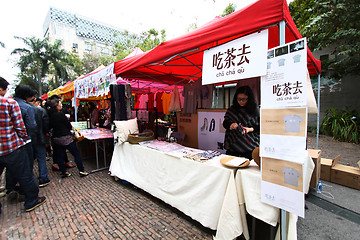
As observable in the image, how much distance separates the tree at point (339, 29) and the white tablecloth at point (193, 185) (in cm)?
720

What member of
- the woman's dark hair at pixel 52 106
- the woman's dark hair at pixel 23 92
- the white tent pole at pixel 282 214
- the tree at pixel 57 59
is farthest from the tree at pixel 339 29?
the tree at pixel 57 59

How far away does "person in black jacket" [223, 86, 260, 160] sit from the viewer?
8.04 ft

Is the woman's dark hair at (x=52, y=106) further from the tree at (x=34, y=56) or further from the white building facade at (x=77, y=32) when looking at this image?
the white building facade at (x=77, y=32)

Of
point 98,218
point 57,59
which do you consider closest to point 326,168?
point 98,218

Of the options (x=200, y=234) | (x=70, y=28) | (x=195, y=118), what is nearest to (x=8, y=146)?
(x=200, y=234)

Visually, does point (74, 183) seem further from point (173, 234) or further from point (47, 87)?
point (47, 87)

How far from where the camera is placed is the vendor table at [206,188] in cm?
178

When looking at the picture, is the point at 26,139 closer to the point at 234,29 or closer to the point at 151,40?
the point at 234,29

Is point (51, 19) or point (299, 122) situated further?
point (51, 19)

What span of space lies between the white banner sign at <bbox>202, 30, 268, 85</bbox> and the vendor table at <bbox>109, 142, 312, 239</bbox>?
3.54 feet

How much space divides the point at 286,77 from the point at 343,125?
8317mm

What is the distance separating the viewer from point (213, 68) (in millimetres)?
2016

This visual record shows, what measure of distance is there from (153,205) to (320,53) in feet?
35.2

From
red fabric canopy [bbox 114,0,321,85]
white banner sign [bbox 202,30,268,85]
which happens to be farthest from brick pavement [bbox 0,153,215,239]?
red fabric canopy [bbox 114,0,321,85]
